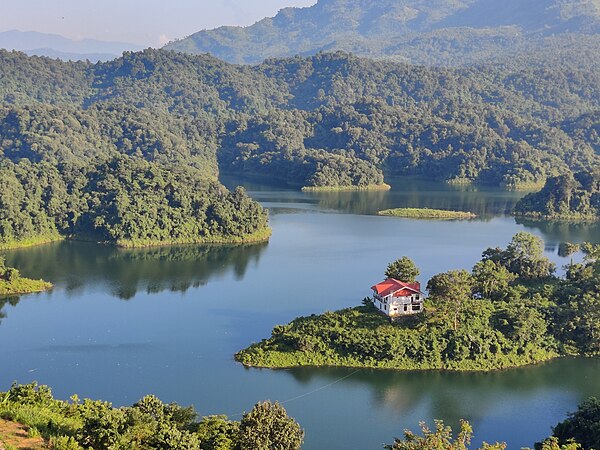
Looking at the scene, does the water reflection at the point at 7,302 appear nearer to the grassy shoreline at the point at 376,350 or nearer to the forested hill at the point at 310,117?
the grassy shoreline at the point at 376,350

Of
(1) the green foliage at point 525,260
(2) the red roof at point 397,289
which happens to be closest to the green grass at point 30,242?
(2) the red roof at point 397,289

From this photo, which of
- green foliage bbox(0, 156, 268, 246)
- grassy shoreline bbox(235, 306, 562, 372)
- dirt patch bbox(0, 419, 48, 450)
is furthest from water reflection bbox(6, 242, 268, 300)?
dirt patch bbox(0, 419, 48, 450)

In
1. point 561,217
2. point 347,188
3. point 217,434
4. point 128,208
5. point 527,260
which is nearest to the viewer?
point 217,434

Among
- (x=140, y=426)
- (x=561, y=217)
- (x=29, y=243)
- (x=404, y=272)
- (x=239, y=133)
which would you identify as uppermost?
(x=239, y=133)

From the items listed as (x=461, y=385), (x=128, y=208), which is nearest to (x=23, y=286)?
(x=128, y=208)

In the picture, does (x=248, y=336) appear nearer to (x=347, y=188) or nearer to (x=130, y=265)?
(x=130, y=265)

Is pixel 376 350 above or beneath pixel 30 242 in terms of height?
beneath

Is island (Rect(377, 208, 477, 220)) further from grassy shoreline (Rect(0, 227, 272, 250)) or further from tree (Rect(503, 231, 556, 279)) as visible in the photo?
tree (Rect(503, 231, 556, 279))

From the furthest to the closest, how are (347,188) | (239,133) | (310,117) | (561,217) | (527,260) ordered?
(310,117) → (239,133) → (347,188) → (561,217) → (527,260)

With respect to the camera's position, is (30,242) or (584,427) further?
(30,242)
